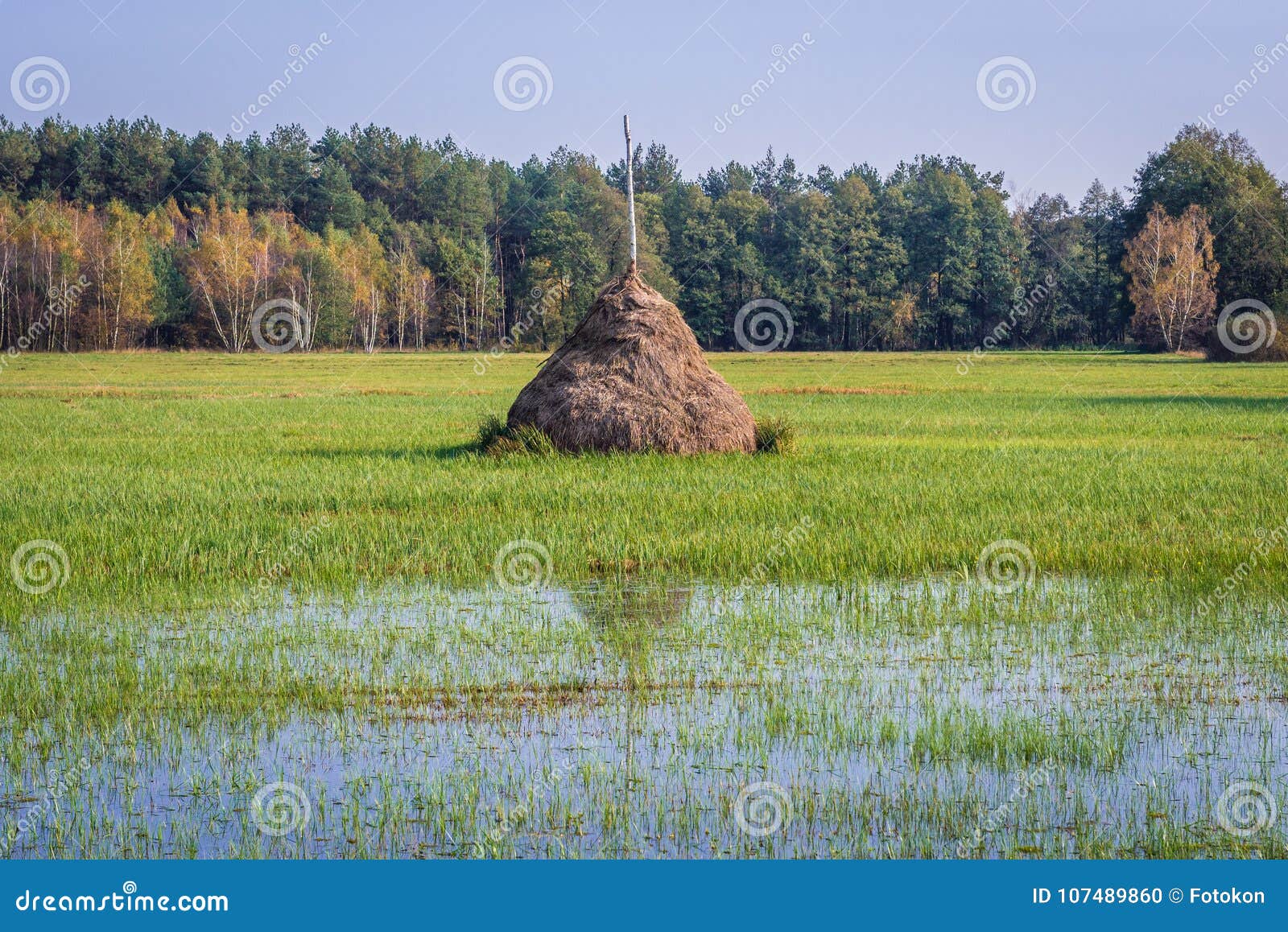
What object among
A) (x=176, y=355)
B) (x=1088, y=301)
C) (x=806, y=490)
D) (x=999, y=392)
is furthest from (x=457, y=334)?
(x=806, y=490)

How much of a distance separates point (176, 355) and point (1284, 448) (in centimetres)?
6565

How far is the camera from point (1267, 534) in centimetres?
1134

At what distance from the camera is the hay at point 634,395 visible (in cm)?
1747

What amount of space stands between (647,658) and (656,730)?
1413 mm

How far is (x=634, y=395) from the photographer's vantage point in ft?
57.7

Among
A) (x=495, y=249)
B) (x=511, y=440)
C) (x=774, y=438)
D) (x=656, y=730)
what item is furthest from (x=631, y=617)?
(x=495, y=249)

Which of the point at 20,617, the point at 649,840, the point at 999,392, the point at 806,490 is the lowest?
the point at 649,840

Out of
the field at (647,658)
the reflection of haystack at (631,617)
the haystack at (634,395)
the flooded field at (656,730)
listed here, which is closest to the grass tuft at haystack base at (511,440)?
the haystack at (634,395)

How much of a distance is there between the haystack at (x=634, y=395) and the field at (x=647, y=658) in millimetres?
612

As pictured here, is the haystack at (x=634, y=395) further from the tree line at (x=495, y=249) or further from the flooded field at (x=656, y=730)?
the tree line at (x=495, y=249)

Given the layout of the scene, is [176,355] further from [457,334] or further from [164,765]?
[164,765]

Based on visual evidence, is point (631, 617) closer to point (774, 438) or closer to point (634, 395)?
point (634, 395)

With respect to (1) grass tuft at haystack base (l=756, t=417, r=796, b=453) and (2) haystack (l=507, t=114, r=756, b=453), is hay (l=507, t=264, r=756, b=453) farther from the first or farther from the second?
(1) grass tuft at haystack base (l=756, t=417, r=796, b=453)

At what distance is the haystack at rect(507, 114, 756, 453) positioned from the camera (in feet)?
57.3
